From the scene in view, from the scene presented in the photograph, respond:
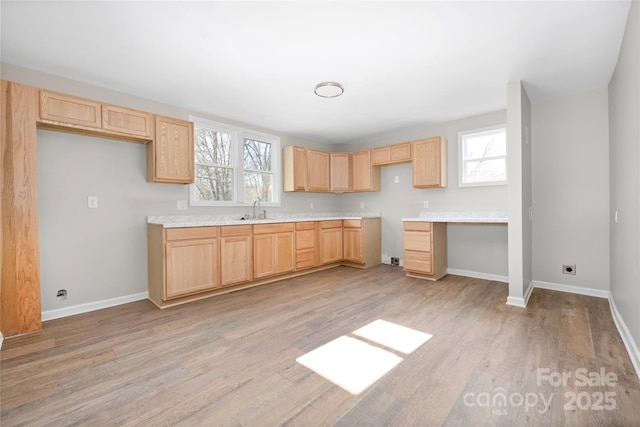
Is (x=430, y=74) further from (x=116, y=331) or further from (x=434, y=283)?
(x=116, y=331)

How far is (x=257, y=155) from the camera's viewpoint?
4859 mm

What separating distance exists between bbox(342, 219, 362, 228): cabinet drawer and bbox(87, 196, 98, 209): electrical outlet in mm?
3579

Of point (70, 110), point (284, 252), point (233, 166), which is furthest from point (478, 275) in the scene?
point (70, 110)

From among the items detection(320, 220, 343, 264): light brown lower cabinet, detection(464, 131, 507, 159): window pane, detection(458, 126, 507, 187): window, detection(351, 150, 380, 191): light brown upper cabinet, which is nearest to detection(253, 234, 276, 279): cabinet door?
detection(320, 220, 343, 264): light brown lower cabinet

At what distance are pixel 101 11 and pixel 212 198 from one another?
253cm

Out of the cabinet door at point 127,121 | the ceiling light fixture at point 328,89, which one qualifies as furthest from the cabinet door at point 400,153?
the cabinet door at point 127,121

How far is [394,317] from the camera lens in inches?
110

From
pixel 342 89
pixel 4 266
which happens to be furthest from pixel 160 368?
pixel 342 89

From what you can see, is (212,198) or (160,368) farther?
(212,198)

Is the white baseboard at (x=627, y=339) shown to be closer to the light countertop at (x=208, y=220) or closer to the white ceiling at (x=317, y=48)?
the white ceiling at (x=317, y=48)

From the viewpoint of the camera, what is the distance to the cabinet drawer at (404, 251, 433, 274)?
4.17 m

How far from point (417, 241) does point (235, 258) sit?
8.50ft

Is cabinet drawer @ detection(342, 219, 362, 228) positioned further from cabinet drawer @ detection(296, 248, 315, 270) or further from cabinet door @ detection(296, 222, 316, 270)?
cabinet drawer @ detection(296, 248, 315, 270)

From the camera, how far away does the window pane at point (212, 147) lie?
411 centimetres
